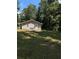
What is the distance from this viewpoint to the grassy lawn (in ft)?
6.95

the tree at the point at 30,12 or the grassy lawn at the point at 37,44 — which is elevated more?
the tree at the point at 30,12

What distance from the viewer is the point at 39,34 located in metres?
2.13

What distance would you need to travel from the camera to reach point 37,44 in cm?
213

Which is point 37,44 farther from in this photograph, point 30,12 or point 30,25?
point 30,12

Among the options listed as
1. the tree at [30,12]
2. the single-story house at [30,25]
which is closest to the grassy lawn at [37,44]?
the single-story house at [30,25]

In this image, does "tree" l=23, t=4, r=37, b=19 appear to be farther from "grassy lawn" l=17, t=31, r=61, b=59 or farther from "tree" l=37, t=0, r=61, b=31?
"grassy lawn" l=17, t=31, r=61, b=59

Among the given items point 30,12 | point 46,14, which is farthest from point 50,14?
point 30,12

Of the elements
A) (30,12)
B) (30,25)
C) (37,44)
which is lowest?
(37,44)

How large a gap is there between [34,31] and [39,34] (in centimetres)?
5

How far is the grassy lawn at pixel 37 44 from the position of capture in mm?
2117

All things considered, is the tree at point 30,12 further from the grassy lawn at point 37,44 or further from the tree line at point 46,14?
the grassy lawn at point 37,44

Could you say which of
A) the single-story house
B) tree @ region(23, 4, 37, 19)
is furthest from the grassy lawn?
tree @ region(23, 4, 37, 19)
